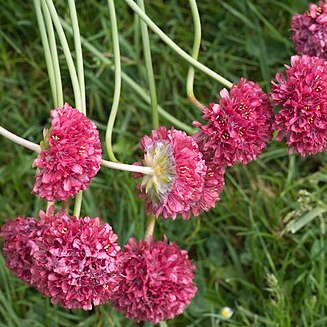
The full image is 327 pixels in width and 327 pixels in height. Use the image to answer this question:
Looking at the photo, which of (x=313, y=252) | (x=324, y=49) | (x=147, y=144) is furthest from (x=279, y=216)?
(x=147, y=144)

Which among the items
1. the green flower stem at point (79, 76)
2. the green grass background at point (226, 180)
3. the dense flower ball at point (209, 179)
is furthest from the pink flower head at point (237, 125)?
the green grass background at point (226, 180)

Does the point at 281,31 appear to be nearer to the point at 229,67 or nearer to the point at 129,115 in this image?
the point at 229,67

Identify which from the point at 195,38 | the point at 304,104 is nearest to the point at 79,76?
the point at 195,38

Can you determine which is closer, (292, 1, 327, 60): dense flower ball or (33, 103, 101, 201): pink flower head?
(33, 103, 101, 201): pink flower head

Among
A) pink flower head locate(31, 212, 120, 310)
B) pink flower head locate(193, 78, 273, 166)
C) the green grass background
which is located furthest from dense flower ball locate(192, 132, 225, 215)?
the green grass background

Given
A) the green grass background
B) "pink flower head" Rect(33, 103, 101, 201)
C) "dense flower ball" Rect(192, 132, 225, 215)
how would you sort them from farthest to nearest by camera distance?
the green grass background
"dense flower ball" Rect(192, 132, 225, 215)
"pink flower head" Rect(33, 103, 101, 201)

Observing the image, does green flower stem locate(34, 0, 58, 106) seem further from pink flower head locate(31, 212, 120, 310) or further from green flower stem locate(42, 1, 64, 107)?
pink flower head locate(31, 212, 120, 310)

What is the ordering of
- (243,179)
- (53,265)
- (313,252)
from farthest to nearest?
(243,179) → (313,252) → (53,265)

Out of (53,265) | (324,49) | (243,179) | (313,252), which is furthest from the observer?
(243,179)
